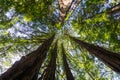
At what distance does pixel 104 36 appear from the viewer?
830cm

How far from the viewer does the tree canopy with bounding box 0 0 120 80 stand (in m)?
7.84

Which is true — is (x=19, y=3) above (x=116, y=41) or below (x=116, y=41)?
above

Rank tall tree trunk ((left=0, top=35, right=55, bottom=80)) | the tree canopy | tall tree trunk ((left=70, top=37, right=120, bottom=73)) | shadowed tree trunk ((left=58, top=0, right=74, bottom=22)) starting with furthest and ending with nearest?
shadowed tree trunk ((left=58, top=0, right=74, bottom=22)), the tree canopy, tall tree trunk ((left=70, top=37, right=120, bottom=73)), tall tree trunk ((left=0, top=35, right=55, bottom=80))

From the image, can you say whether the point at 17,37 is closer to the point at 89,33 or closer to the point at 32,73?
the point at 89,33

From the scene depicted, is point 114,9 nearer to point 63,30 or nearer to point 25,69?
point 63,30

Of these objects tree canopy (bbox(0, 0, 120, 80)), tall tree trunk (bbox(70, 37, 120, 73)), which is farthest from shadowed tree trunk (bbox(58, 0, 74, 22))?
tall tree trunk (bbox(70, 37, 120, 73))

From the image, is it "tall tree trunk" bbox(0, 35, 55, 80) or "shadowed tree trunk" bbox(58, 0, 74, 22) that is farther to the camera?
"shadowed tree trunk" bbox(58, 0, 74, 22)

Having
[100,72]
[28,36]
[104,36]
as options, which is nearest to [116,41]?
[104,36]

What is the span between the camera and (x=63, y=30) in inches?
355

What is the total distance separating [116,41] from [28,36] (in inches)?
138

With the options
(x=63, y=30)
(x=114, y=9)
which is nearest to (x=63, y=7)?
(x=63, y=30)

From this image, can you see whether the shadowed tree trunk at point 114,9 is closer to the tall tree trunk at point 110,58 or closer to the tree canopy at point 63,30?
the tree canopy at point 63,30

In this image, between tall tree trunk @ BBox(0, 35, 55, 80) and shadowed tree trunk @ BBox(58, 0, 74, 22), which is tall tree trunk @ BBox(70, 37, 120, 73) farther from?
shadowed tree trunk @ BBox(58, 0, 74, 22)

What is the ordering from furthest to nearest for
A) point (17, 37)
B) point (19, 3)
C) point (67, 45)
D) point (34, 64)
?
point (67, 45) < point (17, 37) < point (19, 3) < point (34, 64)
